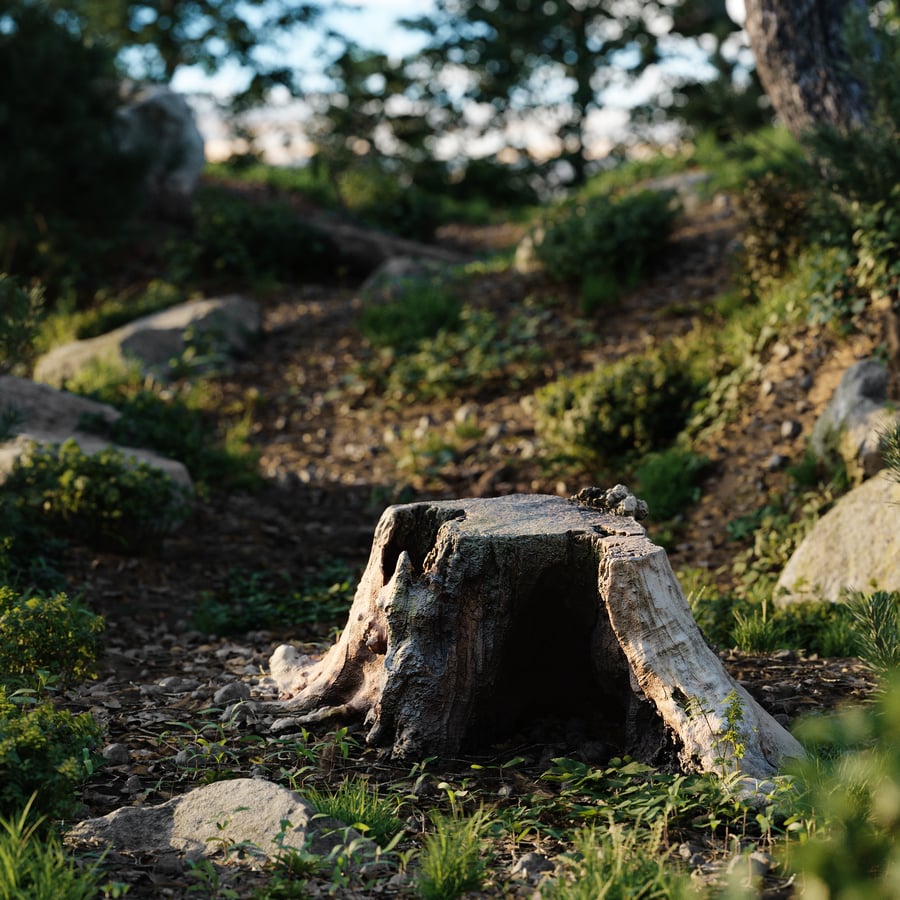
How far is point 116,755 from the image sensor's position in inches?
147

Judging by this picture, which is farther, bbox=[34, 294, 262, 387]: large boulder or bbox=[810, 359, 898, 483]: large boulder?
bbox=[34, 294, 262, 387]: large boulder

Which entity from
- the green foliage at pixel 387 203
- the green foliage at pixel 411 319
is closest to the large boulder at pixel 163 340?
Answer: the green foliage at pixel 411 319

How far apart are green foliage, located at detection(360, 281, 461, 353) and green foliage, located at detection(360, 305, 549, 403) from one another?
0.11 meters

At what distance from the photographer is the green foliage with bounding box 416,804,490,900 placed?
279cm

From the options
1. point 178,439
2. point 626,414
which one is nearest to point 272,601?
point 178,439

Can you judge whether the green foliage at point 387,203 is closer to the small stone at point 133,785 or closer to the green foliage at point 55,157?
the green foliage at point 55,157

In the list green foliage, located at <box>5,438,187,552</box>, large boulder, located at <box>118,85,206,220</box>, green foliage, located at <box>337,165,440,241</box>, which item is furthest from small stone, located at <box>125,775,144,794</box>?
green foliage, located at <box>337,165,440,241</box>

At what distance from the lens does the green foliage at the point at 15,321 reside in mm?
6105

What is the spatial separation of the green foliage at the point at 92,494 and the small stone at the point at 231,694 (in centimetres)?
252

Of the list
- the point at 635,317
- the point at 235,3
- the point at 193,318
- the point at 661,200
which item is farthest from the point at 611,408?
the point at 235,3

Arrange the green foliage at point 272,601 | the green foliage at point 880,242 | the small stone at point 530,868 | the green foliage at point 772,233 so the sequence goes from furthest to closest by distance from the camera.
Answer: the green foliage at point 772,233 < the green foliage at point 880,242 < the green foliage at point 272,601 < the small stone at point 530,868

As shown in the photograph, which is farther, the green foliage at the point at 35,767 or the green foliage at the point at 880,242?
the green foliage at the point at 880,242

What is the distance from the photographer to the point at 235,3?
19438 millimetres

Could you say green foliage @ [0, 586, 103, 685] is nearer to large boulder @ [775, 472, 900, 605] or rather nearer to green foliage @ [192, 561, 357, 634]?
green foliage @ [192, 561, 357, 634]
